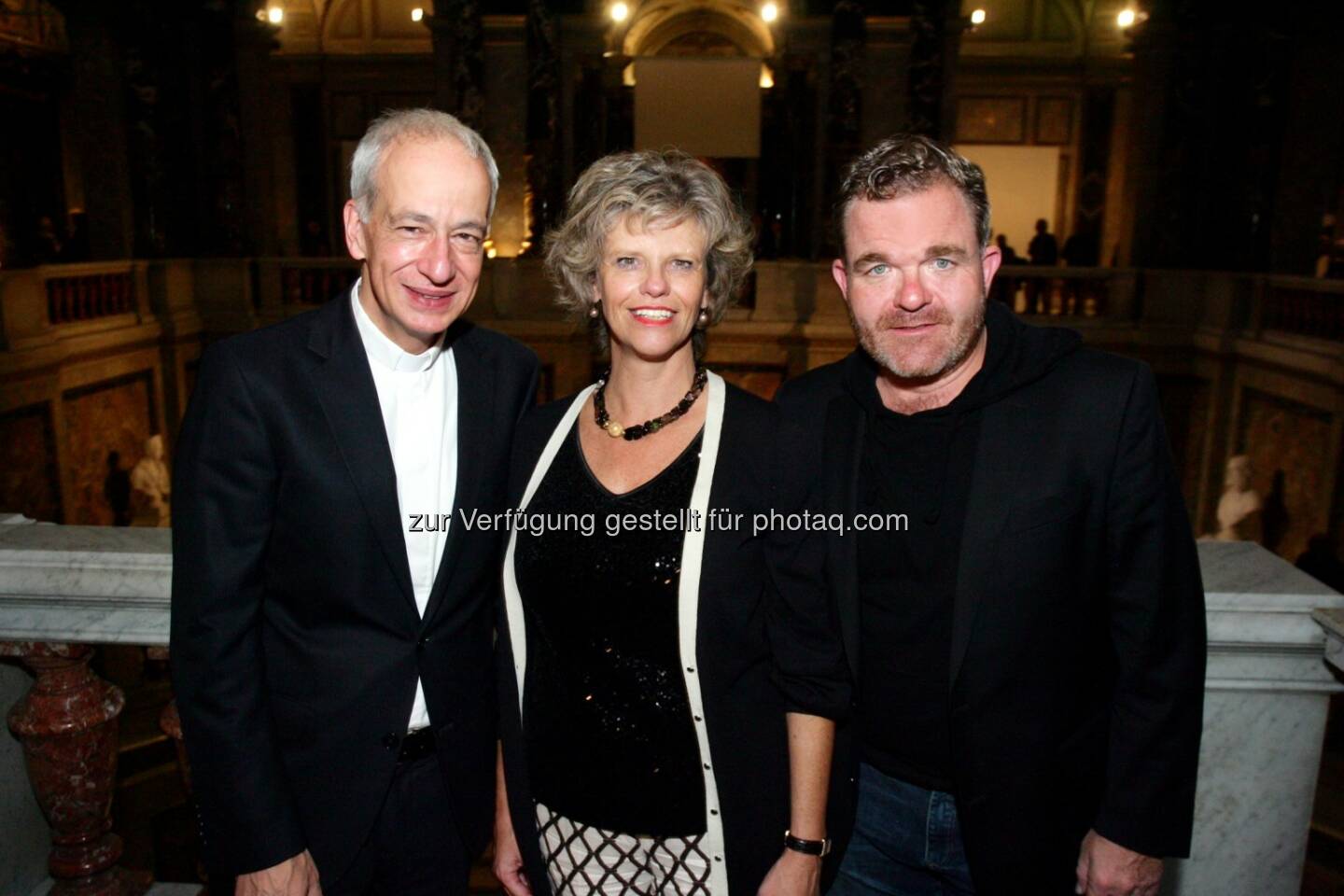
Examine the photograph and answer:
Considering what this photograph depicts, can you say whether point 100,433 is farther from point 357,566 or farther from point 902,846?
point 902,846

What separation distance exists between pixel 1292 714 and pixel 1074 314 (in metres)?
11.6

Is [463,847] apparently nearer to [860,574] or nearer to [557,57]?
[860,574]

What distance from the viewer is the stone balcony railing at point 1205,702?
2045mm

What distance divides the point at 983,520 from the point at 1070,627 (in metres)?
0.27

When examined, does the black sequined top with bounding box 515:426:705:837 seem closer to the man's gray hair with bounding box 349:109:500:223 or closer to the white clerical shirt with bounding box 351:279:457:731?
the white clerical shirt with bounding box 351:279:457:731

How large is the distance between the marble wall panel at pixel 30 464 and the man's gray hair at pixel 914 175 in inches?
405

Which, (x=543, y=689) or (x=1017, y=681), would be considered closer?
(x=1017, y=681)

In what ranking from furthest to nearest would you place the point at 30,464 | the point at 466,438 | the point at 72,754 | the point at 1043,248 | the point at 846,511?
the point at 1043,248 < the point at 30,464 < the point at 72,754 < the point at 466,438 < the point at 846,511

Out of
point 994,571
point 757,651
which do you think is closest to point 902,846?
point 757,651

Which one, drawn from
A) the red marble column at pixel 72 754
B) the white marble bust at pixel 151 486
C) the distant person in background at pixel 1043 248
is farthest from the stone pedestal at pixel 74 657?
the distant person in background at pixel 1043 248

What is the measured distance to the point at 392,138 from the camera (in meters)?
1.96

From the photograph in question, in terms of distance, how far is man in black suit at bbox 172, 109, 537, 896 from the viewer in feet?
5.88

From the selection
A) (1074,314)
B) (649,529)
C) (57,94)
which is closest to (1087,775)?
(649,529)

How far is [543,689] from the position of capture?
2016mm
